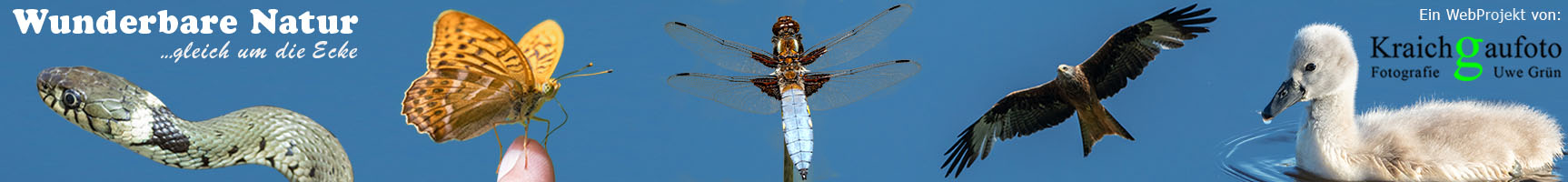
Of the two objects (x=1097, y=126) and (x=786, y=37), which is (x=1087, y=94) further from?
(x=786, y=37)

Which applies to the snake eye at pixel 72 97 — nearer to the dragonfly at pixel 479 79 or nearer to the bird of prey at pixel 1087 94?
the dragonfly at pixel 479 79

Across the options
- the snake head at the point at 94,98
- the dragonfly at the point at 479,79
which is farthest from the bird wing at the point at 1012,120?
the snake head at the point at 94,98

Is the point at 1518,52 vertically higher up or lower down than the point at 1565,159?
higher up

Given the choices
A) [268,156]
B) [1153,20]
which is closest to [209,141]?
[268,156]

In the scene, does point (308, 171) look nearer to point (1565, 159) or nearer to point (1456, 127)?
point (1456, 127)

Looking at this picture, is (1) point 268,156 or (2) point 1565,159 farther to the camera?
(2) point 1565,159

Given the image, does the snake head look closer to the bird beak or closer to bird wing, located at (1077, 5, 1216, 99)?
bird wing, located at (1077, 5, 1216, 99)
